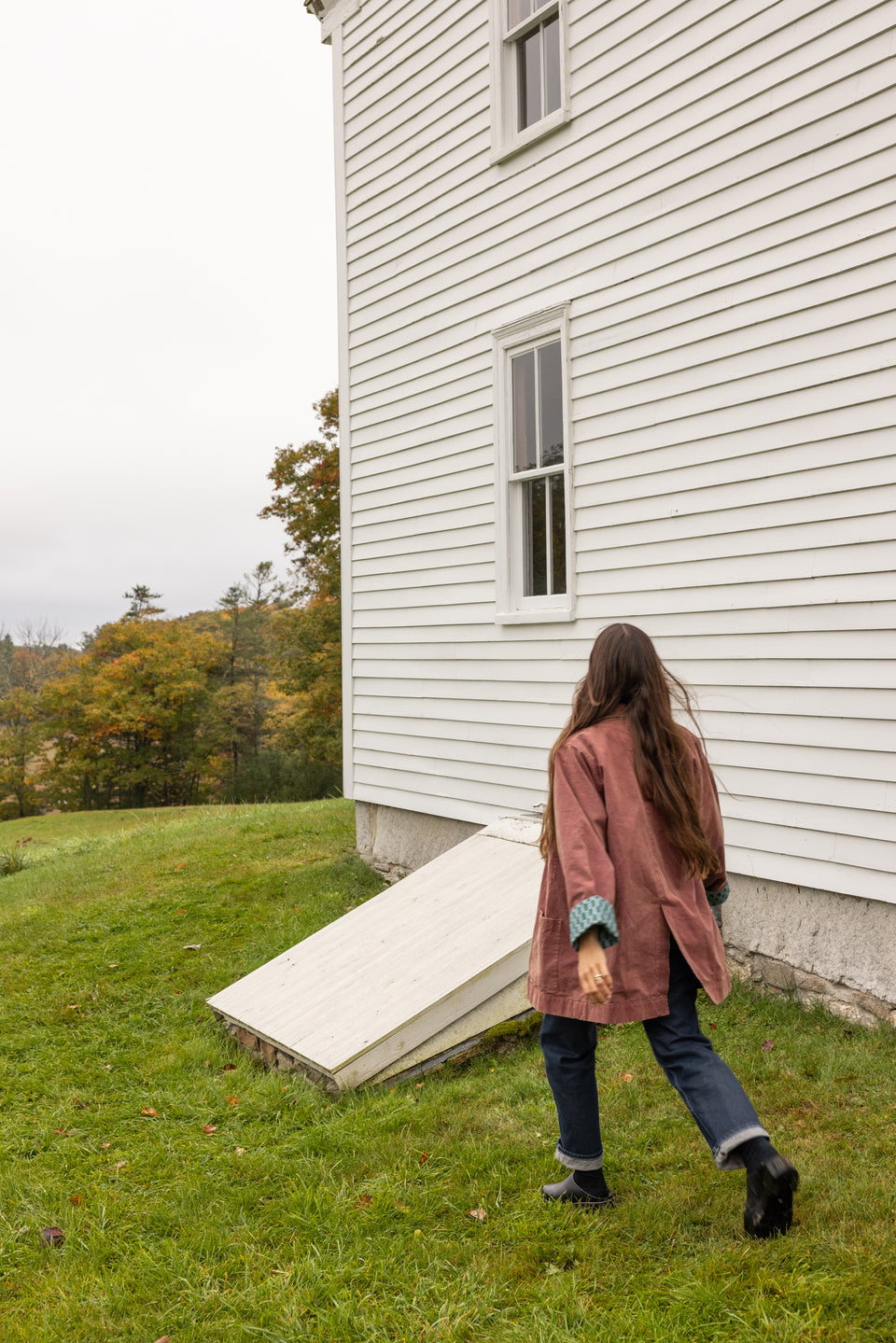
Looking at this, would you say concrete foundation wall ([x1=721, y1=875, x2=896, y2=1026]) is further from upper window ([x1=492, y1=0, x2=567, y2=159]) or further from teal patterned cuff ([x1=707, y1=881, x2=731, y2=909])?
upper window ([x1=492, y1=0, x2=567, y2=159])

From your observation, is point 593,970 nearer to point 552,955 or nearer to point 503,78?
point 552,955

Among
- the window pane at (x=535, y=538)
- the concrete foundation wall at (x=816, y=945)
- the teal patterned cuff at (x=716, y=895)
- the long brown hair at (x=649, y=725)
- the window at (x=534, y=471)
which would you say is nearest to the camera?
the long brown hair at (x=649, y=725)

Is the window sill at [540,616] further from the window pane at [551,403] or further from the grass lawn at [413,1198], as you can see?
the grass lawn at [413,1198]

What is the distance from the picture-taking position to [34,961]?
7164 millimetres

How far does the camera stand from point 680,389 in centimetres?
572

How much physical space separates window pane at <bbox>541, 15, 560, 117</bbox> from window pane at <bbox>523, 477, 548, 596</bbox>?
100 inches

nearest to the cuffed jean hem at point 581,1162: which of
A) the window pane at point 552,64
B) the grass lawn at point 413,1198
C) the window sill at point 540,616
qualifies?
the grass lawn at point 413,1198

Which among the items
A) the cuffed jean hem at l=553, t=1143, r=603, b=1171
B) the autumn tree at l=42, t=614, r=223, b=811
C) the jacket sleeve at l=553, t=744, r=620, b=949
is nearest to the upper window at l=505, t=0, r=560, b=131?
the jacket sleeve at l=553, t=744, r=620, b=949

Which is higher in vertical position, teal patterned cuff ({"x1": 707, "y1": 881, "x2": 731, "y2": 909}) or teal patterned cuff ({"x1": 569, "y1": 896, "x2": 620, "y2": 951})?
teal patterned cuff ({"x1": 569, "y1": 896, "x2": 620, "y2": 951})

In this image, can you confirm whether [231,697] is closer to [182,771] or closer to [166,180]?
[182,771]

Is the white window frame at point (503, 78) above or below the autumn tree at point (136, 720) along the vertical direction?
above

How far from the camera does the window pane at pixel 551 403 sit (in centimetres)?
680

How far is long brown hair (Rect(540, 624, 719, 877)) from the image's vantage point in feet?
9.97

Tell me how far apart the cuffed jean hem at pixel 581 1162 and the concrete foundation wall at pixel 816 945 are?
6.82 feet
